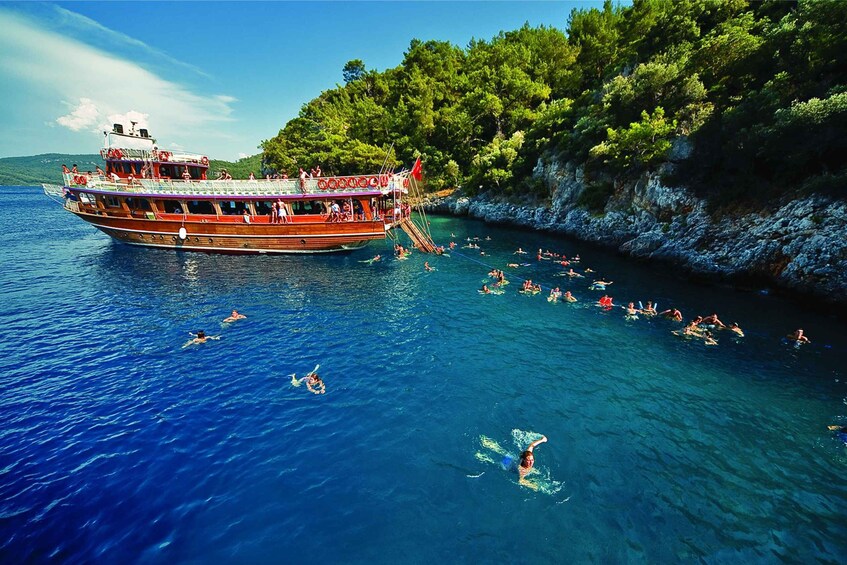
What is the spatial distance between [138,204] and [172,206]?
12.5ft

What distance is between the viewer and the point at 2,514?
9336 mm

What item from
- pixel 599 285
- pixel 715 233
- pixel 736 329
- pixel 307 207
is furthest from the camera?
pixel 307 207

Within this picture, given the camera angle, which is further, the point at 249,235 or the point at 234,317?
the point at 249,235

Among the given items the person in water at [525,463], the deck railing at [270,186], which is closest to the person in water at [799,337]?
the person in water at [525,463]

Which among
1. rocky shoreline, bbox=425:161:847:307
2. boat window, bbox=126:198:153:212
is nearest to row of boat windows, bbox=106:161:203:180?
boat window, bbox=126:198:153:212

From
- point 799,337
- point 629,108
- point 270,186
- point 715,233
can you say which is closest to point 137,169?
point 270,186

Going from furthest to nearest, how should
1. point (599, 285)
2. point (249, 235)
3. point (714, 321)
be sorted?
point (249, 235)
point (599, 285)
point (714, 321)

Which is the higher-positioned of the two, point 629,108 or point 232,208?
point 629,108

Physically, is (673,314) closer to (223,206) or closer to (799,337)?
(799,337)

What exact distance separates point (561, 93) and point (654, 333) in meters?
56.7

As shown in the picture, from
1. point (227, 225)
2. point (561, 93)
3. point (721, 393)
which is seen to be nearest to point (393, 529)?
point (721, 393)

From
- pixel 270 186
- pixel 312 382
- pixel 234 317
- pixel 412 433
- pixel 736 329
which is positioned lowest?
pixel 412 433

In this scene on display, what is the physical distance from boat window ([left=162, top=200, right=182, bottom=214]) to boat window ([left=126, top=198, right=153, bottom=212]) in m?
1.64

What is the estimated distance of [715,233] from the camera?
27453mm
